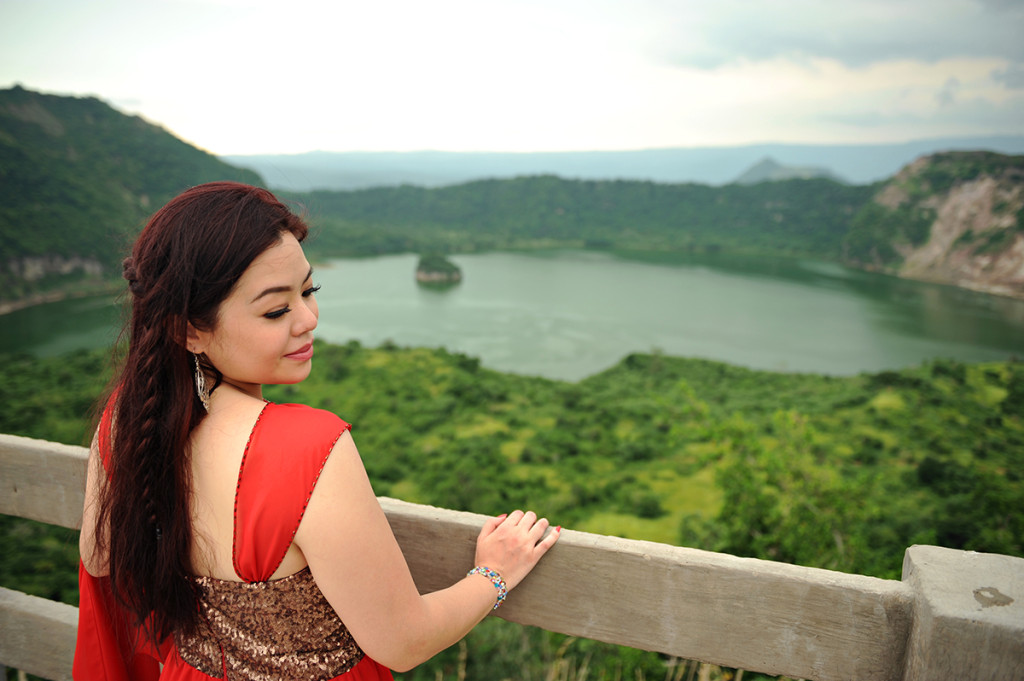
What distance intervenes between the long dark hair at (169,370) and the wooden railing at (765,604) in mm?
355

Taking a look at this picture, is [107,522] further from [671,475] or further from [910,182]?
[910,182]

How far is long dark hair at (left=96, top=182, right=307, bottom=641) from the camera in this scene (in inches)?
34.8

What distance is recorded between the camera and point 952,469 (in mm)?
14195

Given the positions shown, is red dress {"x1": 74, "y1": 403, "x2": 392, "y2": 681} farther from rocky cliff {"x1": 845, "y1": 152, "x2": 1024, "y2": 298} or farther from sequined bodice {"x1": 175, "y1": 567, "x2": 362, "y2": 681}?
rocky cliff {"x1": 845, "y1": 152, "x2": 1024, "y2": 298}

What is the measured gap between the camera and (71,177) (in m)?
37.8

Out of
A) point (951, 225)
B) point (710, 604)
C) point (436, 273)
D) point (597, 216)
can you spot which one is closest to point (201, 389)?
point (710, 604)

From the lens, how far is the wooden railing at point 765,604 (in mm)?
817

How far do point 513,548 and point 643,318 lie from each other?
43.8 metres

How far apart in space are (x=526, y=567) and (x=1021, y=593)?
67cm

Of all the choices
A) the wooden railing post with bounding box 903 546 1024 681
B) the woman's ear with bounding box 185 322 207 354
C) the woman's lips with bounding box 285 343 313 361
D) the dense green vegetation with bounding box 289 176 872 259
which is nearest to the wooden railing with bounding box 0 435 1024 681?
the wooden railing post with bounding box 903 546 1024 681

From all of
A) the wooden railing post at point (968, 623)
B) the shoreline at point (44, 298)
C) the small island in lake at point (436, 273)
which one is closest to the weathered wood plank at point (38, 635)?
the wooden railing post at point (968, 623)

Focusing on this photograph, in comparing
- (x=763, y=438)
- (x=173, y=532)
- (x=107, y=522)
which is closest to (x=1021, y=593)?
(x=173, y=532)

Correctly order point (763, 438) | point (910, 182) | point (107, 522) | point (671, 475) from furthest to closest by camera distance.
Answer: point (910, 182) < point (763, 438) < point (671, 475) < point (107, 522)

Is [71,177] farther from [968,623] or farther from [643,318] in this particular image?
[968,623]
